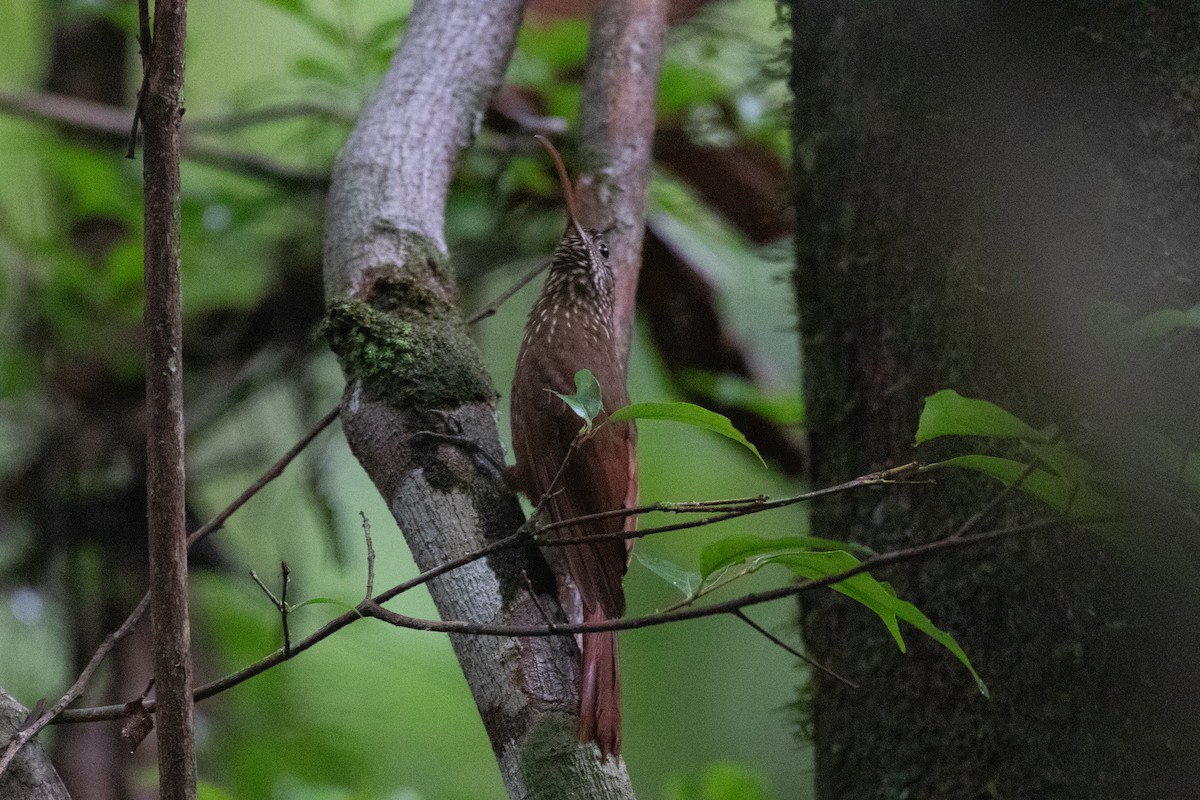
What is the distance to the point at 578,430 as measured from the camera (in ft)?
5.06

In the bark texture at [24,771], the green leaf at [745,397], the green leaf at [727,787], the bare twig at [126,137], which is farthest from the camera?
the bare twig at [126,137]

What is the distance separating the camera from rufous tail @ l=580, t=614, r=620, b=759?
110cm

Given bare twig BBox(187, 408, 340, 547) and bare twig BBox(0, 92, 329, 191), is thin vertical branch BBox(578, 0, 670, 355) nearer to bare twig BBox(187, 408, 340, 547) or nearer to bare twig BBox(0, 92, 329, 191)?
bare twig BBox(187, 408, 340, 547)

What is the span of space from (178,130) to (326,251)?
568mm

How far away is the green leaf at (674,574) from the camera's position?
98cm

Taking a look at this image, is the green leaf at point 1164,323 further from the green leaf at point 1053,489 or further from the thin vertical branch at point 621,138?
the thin vertical branch at point 621,138

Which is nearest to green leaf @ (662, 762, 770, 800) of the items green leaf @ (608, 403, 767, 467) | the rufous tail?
the rufous tail

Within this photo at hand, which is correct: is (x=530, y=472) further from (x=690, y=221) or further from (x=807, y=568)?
(x=690, y=221)

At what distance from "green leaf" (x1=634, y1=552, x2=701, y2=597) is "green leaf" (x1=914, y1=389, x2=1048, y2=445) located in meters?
0.25

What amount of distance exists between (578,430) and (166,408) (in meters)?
0.74

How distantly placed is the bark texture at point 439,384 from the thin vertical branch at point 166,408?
1.09ft

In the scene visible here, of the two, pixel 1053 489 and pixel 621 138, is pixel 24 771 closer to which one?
pixel 1053 489

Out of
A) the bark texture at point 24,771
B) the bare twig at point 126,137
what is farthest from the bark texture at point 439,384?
the bare twig at point 126,137

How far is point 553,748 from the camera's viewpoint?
3.55ft
